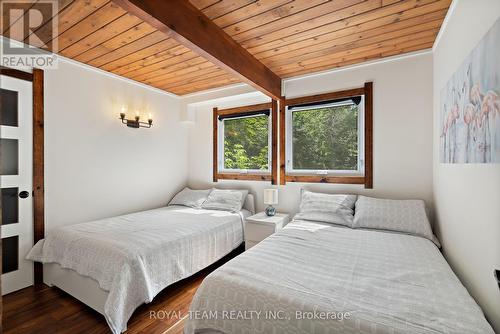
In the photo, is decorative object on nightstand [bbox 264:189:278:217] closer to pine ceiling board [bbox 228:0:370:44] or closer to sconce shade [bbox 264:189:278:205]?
sconce shade [bbox 264:189:278:205]

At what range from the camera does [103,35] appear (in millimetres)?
2312

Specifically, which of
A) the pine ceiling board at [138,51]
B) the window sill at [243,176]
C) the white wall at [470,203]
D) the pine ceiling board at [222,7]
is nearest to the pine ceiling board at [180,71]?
the pine ceiling board at [138,51]

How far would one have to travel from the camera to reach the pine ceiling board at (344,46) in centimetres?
219

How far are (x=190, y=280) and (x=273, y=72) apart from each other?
2.60m

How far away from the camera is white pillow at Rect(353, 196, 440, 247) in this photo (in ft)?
7.39

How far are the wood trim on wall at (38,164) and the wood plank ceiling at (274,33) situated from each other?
17.3 inches

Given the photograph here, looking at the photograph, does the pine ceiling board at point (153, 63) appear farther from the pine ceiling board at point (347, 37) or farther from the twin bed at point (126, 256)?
the twin bed at point (126, 256)

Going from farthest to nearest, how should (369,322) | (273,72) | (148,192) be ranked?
(148,192) < (273,72) < (369,322)

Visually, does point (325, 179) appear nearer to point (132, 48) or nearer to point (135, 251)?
point (135, 251)

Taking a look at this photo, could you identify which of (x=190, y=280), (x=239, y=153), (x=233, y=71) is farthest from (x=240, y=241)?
(x=233, y=71)

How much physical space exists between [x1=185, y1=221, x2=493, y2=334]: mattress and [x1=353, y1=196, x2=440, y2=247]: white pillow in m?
0.35

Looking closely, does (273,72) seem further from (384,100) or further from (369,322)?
(369,322)

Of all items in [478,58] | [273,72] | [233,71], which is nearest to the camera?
[478,58]

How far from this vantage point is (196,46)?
198 centimetres
